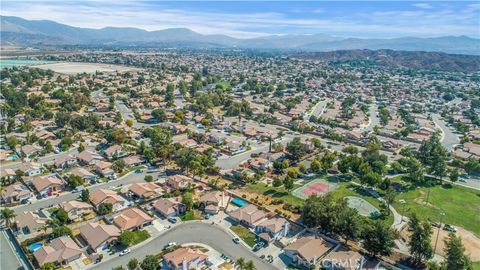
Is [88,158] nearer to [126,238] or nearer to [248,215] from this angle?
[126,238]

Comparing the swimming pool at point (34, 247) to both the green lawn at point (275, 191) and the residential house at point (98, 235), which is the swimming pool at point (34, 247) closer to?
the residential house at point (98, 235)

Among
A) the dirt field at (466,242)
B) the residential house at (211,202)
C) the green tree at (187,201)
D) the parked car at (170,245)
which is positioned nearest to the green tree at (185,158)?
the residential house at (211,202)

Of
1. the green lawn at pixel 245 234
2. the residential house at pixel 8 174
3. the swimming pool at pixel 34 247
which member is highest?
the residential house at pixel 8 174

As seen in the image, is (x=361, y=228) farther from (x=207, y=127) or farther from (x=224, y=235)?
(x=207, y=127)

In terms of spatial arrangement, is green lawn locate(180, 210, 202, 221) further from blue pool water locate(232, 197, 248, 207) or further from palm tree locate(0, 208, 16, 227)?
A: palm tree locate(0, 208, 16, 227)

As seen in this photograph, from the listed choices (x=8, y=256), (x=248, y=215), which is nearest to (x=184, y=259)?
(x=248, y=215)

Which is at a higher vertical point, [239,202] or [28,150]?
[28,150]
